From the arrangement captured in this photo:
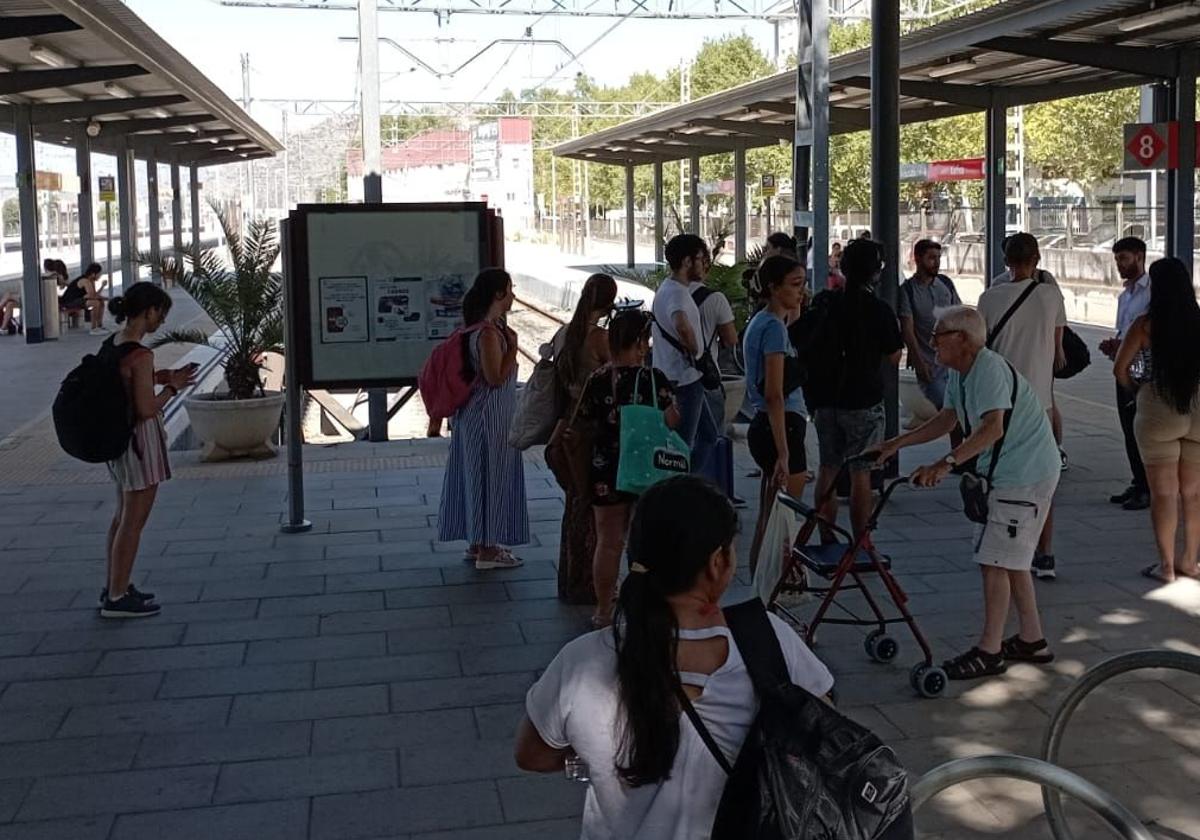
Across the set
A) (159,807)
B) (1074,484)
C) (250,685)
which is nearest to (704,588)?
(159,807)

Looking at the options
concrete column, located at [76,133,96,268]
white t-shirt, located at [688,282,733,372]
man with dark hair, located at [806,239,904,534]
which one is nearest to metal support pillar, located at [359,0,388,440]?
white t-shirt, located at [688,282,733,372]

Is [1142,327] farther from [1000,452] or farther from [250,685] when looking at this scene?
[250,685]

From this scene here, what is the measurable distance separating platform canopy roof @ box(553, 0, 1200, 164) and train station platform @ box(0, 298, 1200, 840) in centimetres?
475

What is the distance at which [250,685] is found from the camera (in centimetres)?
602

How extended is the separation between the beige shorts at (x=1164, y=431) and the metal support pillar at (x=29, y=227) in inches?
745

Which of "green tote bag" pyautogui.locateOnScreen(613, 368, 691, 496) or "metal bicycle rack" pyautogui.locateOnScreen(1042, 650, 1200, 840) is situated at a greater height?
"green tote bag" pyautogui.locateOnScreen(613, 368, 691, 496)

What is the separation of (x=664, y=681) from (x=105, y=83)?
72.5 feet

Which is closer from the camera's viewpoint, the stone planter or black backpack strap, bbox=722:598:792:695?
black backpack strap, bbox=722:598:792:695

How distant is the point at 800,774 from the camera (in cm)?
228

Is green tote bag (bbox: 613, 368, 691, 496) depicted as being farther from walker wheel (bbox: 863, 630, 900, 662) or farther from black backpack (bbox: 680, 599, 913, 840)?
black backpack (bbox: 680, 599, 913, 840)

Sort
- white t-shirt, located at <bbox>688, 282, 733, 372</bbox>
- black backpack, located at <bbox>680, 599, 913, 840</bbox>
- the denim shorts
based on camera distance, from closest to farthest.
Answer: black backpack, located at <bbox>680, 599, 913, 840</bbox> < the denim shorts < white t-shirt, located at <bbox>688, 282, 733, 372</bbox>

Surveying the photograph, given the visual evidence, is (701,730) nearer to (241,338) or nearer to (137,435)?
(137,435)

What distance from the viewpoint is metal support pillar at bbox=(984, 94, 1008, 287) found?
58.8ft

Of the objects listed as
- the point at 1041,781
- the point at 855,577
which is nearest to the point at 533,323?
the point at 855,577
